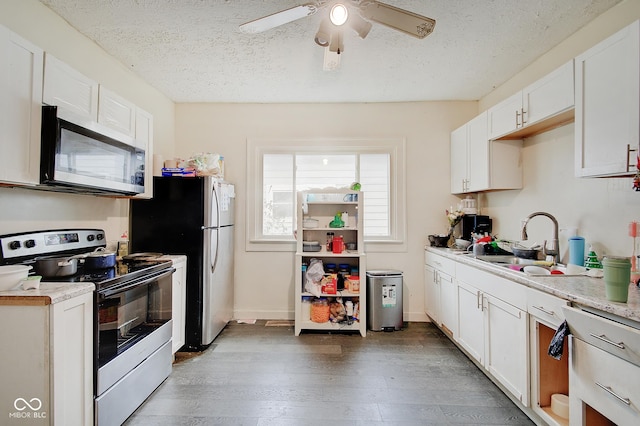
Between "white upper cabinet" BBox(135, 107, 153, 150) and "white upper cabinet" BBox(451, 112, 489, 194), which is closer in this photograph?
"white upper cabinet" BBox(135, 107, 153, 150)

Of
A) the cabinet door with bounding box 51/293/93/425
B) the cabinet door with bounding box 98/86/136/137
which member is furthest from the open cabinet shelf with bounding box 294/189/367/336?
the cabinet door with bounding box 51/293/93/425

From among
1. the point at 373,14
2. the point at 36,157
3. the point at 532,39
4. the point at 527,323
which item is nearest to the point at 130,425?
the point at 36,157

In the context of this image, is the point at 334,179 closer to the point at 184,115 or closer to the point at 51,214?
the point at 184,115

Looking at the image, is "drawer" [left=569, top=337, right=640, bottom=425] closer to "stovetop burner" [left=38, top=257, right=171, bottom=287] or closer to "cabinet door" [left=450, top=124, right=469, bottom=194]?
"cabinet door" [left=450, top=124, right=469, bottom=194]

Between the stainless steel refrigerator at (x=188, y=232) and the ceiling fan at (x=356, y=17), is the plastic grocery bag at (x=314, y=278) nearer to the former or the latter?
the stainless steel refrigerator at (x=188, y=232)

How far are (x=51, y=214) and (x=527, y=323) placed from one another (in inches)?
123

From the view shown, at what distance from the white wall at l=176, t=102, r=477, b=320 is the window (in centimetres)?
11

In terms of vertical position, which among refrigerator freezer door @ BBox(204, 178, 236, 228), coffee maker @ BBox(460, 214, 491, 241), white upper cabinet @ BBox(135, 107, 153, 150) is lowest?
coffee maker @ BBox(460, 214, 491, 241)

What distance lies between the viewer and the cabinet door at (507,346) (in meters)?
1.76

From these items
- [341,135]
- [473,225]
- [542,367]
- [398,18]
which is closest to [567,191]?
[473,225]

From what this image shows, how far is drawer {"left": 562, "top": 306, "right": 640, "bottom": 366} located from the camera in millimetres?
1113

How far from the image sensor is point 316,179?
352 cm

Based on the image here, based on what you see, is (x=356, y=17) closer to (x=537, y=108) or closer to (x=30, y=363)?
(x=537, y=108)

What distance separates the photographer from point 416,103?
348 centimetres
